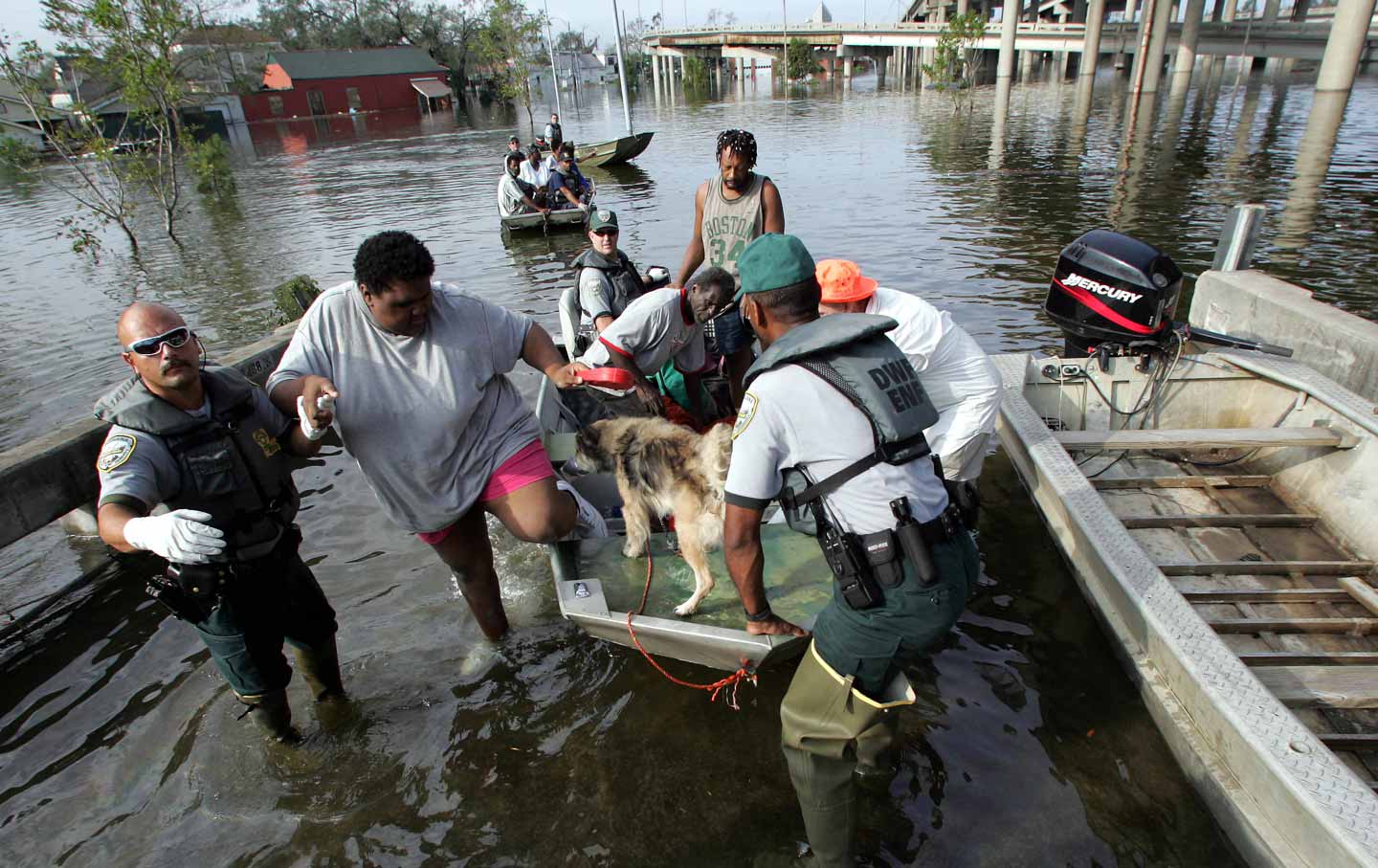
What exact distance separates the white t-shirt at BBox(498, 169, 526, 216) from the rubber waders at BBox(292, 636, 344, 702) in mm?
14460

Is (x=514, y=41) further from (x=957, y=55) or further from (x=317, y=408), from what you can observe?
(x=317, y=408)

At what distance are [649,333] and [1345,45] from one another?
124 feet

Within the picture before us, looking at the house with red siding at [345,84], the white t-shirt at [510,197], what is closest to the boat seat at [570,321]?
the white t-shirt at [510,197]

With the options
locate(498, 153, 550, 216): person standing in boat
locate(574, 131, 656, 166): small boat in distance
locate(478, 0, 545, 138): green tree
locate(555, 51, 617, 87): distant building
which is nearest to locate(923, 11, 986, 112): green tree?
locate(574, 131, 656, 166): small boat in distance

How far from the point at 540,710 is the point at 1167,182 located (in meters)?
19.6

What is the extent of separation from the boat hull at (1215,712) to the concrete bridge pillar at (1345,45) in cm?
3466

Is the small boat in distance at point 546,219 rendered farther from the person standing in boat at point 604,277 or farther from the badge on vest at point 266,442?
the badge on vest at point 266,442

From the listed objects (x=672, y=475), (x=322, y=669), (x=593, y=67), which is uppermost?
(x=593, y=67)

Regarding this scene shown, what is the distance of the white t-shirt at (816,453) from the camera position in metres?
2.52

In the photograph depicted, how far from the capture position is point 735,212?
6129mm

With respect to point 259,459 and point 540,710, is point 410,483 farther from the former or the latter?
point 540,710

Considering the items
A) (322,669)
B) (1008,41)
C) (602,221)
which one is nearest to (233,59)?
(1008,41)

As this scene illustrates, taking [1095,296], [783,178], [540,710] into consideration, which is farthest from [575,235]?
[540,710]

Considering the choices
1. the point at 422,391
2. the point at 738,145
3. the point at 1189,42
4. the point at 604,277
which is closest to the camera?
the point at 422,391
